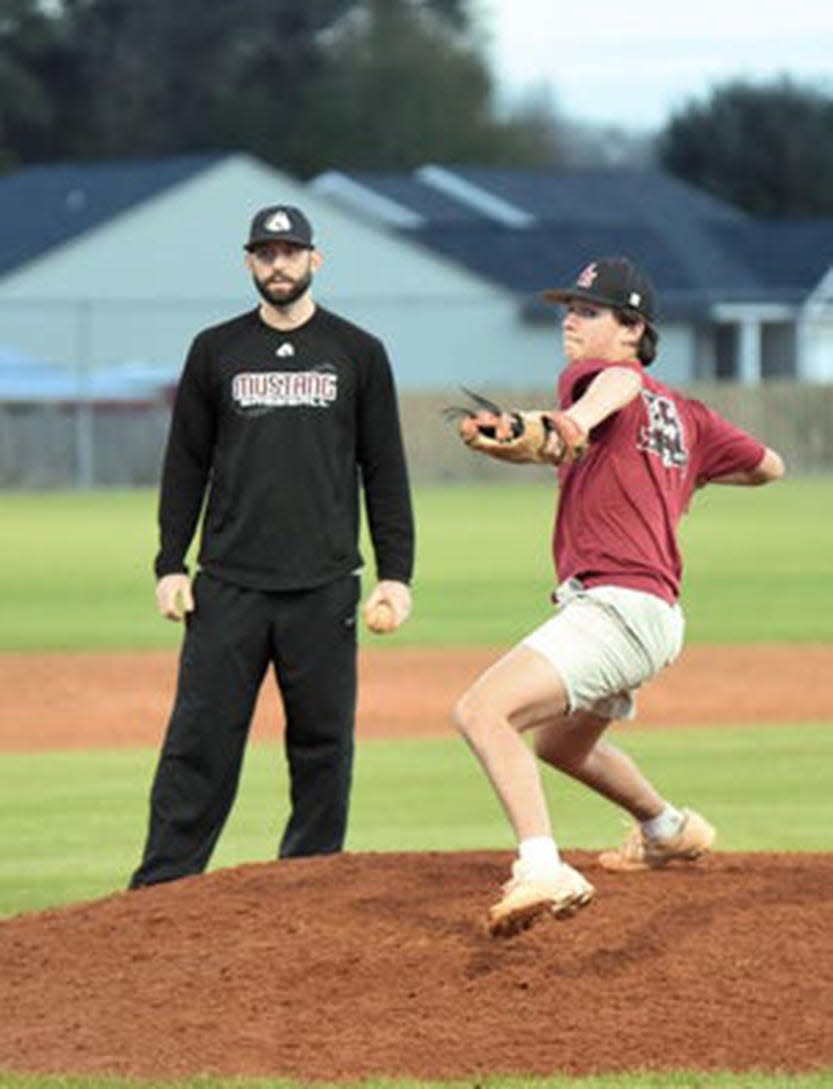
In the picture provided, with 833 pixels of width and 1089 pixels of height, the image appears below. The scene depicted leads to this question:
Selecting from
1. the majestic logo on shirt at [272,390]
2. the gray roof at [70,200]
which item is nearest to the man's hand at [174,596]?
the majestic logo on shirt at [272,390]

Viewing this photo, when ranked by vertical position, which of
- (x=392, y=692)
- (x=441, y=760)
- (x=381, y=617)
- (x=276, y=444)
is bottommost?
(x=392, y=692)

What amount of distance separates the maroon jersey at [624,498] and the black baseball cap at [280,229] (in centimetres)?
160

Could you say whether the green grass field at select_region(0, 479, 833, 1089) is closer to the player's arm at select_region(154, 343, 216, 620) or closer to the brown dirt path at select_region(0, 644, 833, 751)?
the brown dirt path at select_region(0, 644, 833, 751)

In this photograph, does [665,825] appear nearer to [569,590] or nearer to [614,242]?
[569,590]

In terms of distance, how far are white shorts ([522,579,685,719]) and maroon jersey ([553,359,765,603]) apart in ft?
0.19

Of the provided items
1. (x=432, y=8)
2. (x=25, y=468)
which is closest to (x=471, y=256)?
(x=25, y=468)

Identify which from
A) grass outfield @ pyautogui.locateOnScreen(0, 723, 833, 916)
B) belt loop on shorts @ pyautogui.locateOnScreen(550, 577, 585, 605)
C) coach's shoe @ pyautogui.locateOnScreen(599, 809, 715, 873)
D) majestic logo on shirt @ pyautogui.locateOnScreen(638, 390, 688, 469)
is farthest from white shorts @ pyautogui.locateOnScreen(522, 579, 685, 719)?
grass outfield @ pyautogui.locateOnScreen(0, 723, 833, 916)

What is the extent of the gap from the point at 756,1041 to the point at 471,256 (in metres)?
61.9

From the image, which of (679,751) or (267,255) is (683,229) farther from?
(267,255)

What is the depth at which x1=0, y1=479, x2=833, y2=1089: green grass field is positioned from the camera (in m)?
12.8

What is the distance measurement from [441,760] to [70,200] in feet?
165

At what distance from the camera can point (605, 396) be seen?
8664mm

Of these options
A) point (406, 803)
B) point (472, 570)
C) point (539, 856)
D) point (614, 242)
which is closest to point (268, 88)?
point (614, 242)

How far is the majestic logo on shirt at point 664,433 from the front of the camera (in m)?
8.93
